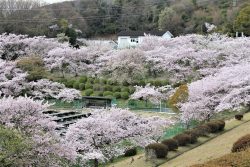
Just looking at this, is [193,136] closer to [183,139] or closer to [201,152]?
[183,139]

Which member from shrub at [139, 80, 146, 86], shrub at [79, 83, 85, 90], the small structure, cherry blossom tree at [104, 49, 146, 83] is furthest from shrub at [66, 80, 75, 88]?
shrub at [139, 80, 146, 86]

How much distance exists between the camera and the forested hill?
71.6 m

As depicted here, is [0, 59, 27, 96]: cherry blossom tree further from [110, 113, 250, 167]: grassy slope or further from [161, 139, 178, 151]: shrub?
[161, 139, 178, 151]: shrub

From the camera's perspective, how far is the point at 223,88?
28.7 m

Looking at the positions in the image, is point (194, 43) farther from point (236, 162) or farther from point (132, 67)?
point (236, 162)

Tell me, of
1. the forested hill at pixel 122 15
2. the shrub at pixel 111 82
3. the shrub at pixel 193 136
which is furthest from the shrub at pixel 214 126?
the forested hill at pixel 122 15

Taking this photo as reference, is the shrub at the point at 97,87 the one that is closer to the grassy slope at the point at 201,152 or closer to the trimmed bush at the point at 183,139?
the grassy slope at the point at 201,152

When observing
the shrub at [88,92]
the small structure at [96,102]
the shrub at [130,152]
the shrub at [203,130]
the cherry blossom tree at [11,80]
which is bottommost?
the shrub at [130,152]

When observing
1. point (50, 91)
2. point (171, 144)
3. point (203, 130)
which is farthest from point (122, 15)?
point (171, 144)

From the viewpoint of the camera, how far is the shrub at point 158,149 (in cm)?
2097

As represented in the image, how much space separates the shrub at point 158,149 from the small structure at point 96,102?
816 inches

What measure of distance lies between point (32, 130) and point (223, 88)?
47.1 ft

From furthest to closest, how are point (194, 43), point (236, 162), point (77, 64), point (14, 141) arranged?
point (194, 43), point (77, 64), point (14, 141), point (236, 162)

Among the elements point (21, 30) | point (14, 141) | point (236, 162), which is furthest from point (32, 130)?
point (21, 30)
